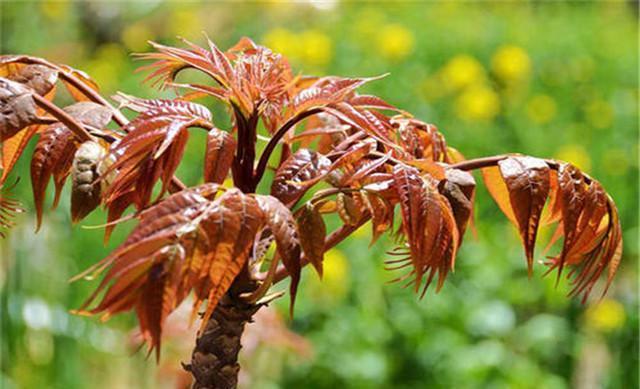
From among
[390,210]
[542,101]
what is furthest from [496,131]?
[390,210]

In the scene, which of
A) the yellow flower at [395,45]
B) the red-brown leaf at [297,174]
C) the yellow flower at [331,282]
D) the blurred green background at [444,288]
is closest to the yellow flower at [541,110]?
the blurred green background at [444,288]

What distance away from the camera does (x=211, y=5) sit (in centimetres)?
660

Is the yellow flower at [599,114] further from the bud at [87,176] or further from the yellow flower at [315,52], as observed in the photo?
the bud at [87,176]

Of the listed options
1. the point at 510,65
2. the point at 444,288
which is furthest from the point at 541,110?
the point at 444,288

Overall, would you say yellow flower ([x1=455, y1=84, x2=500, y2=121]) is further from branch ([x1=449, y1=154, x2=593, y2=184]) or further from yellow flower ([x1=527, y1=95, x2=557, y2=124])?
branch ([x1=449, y1=154, x2=593, y2=184])

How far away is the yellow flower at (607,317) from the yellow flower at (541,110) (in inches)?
49.6

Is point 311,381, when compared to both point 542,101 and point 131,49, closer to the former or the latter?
point 542,101

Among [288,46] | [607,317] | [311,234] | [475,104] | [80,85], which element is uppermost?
[288,46]

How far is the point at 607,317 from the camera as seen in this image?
2568mm

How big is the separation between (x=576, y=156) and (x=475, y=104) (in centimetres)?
43

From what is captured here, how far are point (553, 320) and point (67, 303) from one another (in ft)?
4.28

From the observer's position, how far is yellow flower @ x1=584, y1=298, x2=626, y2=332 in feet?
8.44

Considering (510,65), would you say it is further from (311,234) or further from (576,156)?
(311,234)

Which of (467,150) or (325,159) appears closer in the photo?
(325,159)
